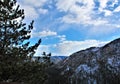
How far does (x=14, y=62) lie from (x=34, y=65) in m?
Result: 1.87

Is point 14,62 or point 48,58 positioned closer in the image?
point 14,62

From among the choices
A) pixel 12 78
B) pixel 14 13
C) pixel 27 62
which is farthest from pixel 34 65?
pixel 14 13

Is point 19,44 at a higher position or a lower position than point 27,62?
higher

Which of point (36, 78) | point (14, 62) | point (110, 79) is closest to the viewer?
point (14, 62)

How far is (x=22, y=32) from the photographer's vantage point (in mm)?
23953

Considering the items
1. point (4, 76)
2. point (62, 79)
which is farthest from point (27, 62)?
point (62, 79)

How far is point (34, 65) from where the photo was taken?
23281mm

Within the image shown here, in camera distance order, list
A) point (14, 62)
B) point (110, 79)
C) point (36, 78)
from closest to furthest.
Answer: point (14, 62)
point (36, 78)
point (110, 79)

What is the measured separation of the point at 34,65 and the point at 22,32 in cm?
287

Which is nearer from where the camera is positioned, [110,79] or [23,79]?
[23,79]

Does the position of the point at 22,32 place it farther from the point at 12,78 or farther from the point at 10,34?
the point at 12,78

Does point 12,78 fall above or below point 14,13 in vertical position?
below

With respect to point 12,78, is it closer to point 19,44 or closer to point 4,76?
point 4,76

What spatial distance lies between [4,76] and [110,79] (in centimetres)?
16614
